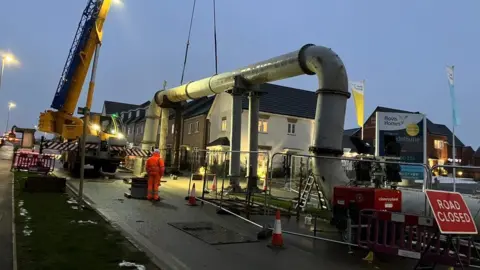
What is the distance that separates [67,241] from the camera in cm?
686

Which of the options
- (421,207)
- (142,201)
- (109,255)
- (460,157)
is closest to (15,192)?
(142,201)

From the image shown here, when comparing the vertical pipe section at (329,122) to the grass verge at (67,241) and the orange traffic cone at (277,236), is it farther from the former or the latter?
the grass verge at (67,241)

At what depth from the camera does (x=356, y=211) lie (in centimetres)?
806

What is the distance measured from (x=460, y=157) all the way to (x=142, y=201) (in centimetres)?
6575

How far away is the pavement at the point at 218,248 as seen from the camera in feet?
20.9

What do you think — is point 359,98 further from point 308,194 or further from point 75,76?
point 75,76

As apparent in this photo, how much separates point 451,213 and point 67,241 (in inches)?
247

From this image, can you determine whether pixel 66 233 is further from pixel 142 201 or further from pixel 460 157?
pixel 460 157

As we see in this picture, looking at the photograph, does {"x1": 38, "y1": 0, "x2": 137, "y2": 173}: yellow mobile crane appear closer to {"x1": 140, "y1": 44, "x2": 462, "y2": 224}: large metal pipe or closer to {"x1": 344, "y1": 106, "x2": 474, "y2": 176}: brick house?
{"x1": 140, "y1": 44, "x2": 462, "y2": 224}: large metal pipe

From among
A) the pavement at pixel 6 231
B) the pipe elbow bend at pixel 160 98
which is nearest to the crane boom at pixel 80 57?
the pipe elbow bend at pixel 160 98

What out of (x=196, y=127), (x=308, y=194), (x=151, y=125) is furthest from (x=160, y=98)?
(x=196, y=127)

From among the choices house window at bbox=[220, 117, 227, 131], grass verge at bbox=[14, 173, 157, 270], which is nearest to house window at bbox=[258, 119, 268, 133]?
house window at bbox=[220, 117, 227, 131]

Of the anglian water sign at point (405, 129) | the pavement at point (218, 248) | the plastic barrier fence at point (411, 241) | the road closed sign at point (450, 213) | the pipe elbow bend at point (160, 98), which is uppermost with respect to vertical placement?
the pipe elbow bend at point (160, 98)

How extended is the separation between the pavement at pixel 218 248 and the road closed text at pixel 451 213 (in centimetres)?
126
